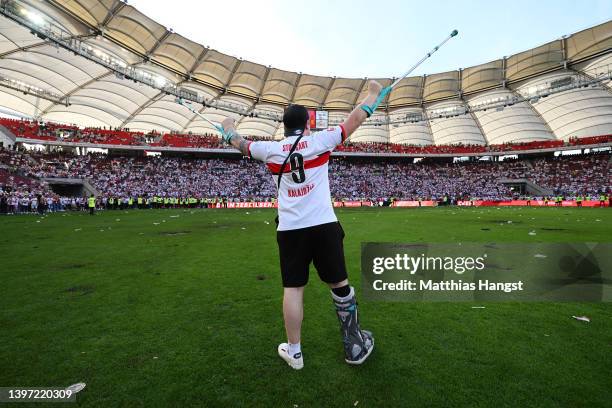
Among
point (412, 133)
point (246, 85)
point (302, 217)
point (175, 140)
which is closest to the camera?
point (302, 217)

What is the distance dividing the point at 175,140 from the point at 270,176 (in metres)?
14.2

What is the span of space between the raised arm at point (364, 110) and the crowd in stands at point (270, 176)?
33705mm

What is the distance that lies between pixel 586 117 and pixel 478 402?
179 feet

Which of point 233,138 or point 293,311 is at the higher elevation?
point 233,138

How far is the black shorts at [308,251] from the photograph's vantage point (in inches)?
103

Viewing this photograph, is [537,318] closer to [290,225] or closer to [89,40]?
[290,225]

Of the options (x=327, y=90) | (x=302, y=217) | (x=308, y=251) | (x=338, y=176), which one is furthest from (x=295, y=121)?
(x=338, y=176)

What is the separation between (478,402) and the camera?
7.07 ft

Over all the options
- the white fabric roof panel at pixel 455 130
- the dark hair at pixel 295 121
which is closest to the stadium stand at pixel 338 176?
the white fabric roof panel at pixel 455 130

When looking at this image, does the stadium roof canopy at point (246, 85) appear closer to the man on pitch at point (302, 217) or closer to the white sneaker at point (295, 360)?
the man on pitch at point (302, 217)

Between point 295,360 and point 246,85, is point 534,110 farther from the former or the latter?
point 295,360

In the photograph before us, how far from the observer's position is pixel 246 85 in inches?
1719

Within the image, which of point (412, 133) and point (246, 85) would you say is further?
point (412, 133)

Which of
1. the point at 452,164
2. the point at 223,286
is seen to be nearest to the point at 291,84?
the point at 452,164
